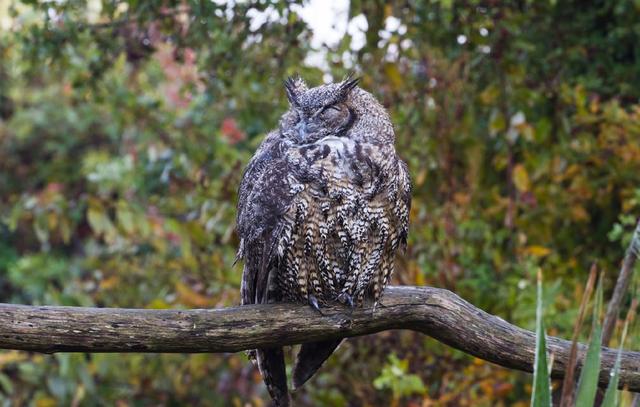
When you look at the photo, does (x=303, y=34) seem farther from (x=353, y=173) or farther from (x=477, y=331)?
(x=477, y=331)

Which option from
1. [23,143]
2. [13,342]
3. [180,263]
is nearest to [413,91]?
[180,263]

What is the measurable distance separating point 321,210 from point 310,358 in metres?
0.50

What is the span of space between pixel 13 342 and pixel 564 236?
2.84m

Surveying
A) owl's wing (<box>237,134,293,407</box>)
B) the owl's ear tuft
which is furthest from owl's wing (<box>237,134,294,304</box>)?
the owl's ear tuft

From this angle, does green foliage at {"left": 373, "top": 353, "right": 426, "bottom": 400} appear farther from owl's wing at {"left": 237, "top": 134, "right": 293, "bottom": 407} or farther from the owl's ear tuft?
the owl's ear tuft

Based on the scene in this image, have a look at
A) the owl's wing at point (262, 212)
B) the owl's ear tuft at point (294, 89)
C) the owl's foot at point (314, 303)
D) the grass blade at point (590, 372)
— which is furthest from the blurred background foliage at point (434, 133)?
the grass blade at point (590, 372)

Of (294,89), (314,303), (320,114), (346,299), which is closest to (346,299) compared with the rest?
(346,299)

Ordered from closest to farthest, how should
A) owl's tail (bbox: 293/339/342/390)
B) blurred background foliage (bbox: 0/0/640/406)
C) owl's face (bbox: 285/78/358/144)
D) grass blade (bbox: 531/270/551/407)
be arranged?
grass blade (bbox: 531/270/551/407), owl's face (bbox: 285/78/358/144), owl's tail (bbox: 293/339/342/390), blurred background foliage (bbox: 0/0/640/406)

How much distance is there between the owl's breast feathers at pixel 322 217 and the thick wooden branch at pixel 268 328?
10 centimetres

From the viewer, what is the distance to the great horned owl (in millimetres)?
2492

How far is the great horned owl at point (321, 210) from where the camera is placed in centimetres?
249

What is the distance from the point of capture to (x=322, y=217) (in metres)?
2.49

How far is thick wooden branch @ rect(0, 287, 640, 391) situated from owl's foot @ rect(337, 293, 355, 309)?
0.03 meters

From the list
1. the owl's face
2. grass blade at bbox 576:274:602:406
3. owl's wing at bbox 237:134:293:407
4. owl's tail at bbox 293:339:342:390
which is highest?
the owl's face
